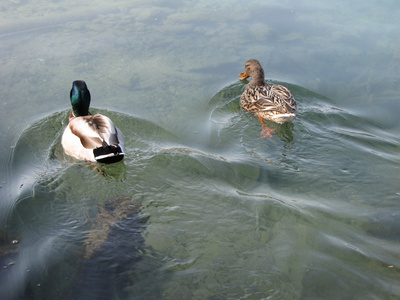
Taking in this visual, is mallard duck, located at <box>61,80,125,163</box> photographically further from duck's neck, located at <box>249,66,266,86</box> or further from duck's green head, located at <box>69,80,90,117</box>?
duck's neck, located at <box>249,66,266,86</box>

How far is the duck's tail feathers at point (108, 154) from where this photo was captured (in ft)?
15.3

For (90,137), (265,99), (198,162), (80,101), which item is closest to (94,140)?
(90,137)

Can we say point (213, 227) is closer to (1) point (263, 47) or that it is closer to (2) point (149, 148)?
(2) point (149, 148)

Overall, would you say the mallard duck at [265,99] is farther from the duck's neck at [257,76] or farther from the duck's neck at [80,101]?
the duck's neck at [80,101]

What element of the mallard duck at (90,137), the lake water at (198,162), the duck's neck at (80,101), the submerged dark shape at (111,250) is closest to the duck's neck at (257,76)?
the lake water at (198,162)

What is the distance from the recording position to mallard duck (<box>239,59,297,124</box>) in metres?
5.95

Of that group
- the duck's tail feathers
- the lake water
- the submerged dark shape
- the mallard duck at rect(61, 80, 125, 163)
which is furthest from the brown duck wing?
the submerged dark shape

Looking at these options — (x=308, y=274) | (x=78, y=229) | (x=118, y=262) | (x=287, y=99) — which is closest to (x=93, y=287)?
(x=118, y=262)

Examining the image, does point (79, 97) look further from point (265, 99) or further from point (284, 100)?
point (284, 100)

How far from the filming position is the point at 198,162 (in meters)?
4.94

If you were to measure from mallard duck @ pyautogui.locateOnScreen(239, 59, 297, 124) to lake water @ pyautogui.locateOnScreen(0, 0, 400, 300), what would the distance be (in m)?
0.20

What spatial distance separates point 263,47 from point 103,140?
4.71 metres

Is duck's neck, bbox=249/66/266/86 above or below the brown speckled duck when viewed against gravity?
above

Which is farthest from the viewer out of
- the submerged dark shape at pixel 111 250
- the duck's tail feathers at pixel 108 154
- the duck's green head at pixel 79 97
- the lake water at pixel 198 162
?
the duck's green head at pixel 79 97
